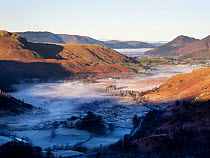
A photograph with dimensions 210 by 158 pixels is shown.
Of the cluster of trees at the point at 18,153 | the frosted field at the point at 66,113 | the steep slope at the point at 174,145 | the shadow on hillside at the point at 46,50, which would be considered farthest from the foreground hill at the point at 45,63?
the cluster of trees at the point at 18,153

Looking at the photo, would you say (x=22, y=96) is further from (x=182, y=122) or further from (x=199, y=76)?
(x=182, y=122)

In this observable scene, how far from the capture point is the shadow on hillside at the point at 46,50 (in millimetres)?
96812

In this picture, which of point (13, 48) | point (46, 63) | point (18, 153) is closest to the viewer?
point (18, 153)

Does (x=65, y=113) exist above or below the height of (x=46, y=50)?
below

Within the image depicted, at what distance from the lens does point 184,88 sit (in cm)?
4828

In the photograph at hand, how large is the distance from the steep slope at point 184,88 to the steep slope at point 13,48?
43247 mm

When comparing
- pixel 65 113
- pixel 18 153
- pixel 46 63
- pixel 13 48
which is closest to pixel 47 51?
pixel 13 48

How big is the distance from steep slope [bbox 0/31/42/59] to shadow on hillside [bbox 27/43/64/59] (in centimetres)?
334

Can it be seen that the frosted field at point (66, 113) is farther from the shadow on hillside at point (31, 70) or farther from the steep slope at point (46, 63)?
the shadow on hillside at point (31, 70)

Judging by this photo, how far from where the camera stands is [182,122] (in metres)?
23.4

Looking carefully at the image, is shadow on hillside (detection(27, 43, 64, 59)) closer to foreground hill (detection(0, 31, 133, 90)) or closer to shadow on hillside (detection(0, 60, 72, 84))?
foreground hill (detection(0, 31, 133, 90))

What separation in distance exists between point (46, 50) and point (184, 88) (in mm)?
60728

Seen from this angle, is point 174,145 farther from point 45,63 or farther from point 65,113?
point 45,63

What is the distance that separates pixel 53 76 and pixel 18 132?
161 ft
